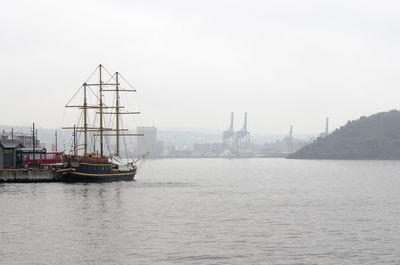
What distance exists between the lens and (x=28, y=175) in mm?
112188

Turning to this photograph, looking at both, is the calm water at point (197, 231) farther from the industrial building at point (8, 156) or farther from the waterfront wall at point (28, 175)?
the industrial building at point (8, 156)

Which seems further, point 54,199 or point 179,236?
point 54,199

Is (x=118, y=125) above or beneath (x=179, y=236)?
above

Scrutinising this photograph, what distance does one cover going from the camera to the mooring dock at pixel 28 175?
111250 millimetres

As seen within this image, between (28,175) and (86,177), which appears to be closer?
(86,177)

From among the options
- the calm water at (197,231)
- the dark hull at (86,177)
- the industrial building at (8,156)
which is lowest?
the calm water at (197,231)

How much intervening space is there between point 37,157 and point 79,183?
29564 mm

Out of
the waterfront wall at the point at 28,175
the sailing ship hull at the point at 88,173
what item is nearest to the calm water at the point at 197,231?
the sailing ship hull at the point at 88,173

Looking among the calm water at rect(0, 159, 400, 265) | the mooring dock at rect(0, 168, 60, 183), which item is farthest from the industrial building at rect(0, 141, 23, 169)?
the calm water at rect(0, 159, 400, 265)

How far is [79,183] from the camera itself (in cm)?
11106

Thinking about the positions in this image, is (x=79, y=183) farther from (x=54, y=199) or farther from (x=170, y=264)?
(x=170, y=264)

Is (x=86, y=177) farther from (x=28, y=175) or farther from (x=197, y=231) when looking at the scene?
(x=197, y=231)

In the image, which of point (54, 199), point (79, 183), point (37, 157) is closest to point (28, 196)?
point (54, 199)

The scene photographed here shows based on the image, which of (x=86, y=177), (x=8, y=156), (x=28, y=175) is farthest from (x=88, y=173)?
(x=8, y=156)
